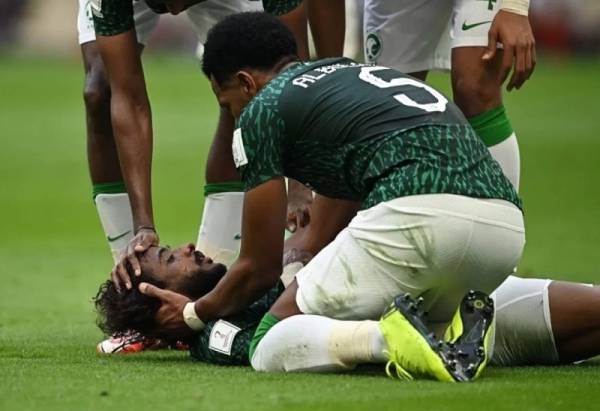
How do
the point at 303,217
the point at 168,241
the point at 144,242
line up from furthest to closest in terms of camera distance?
the point at 168,241
the point at 303,217
the point at 144,242

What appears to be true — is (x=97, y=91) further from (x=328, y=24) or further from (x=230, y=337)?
(x=230, y=337)

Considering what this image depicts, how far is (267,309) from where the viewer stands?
6.67 m

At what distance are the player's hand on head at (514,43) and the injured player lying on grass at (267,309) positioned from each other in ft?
3.09

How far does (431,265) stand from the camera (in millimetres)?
6035

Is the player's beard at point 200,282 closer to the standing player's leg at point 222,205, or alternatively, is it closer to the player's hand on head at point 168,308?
the player's hand on head at point 168,308

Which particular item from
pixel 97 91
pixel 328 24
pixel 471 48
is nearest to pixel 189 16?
pixel 328 24

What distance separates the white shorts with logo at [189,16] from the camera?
26.3ft

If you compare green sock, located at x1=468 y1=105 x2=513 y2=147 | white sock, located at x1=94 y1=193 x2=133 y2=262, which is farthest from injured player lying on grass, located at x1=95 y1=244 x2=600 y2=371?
white sock, located at x1=94 y1=193 x2=133 y2=262

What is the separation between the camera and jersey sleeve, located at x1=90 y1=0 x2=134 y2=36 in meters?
7.41

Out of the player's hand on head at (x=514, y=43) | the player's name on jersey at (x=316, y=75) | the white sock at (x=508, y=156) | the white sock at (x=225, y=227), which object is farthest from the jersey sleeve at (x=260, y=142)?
the white sock at (x=225, y=227)

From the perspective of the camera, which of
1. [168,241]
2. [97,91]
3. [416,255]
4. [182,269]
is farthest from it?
[168,241]

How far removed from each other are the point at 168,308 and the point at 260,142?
873 mm

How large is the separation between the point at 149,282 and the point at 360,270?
991 mm

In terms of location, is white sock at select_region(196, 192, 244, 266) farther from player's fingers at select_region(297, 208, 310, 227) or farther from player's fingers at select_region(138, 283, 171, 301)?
player's fingers at select_region(138, 283, 171, 301)
